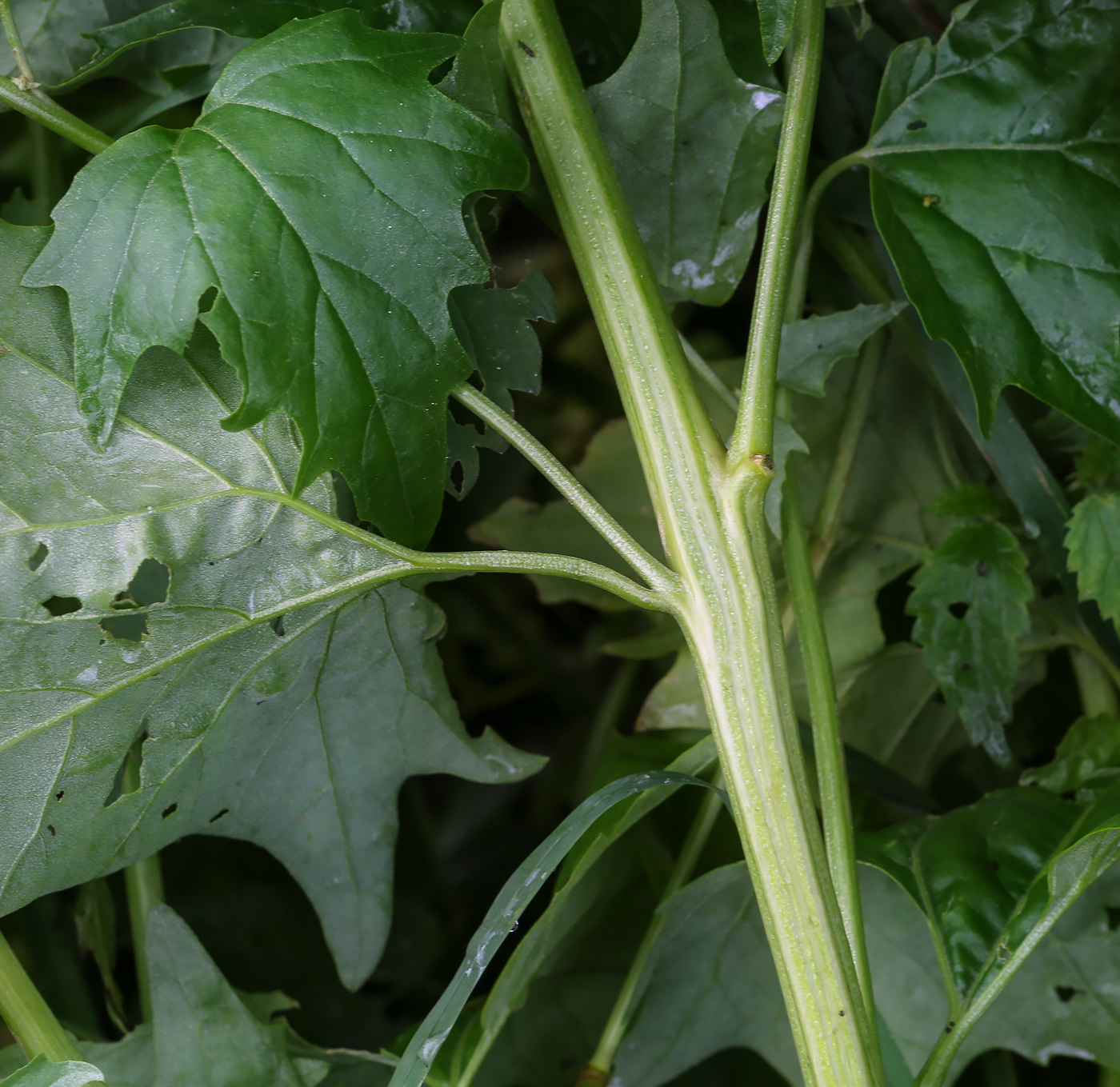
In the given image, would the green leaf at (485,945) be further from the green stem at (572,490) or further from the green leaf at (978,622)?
the green leaf at (978,622)

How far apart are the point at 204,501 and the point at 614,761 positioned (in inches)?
17.5

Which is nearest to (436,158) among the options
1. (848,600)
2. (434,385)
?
(434,385)

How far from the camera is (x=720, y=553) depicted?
1.90ft

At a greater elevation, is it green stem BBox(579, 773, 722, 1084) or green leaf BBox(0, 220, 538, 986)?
green leaf BBox(0, 220, 538, 986)

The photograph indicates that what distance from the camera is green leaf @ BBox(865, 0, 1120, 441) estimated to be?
0.65 m

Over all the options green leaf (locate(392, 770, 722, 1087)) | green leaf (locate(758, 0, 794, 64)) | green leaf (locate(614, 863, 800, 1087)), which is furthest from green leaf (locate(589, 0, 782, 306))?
green leaf (locate(614, 863, 800, 1087))

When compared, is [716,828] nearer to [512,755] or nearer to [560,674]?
[512,755]

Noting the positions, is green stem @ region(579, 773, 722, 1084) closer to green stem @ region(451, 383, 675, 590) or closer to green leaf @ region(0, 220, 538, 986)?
green stem @ region(451, 383, 675, 590)

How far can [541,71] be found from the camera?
618mm

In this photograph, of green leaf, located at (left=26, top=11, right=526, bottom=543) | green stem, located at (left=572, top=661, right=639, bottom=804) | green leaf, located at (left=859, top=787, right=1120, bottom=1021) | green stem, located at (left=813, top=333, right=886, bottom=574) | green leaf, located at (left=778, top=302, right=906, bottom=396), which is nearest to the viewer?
green leaf, located at (left=26, top=11, right=526, bottom=543)

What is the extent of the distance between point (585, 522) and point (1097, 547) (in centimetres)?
45

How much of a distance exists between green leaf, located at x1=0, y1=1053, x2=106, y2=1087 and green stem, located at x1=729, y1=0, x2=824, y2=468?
0.53 meters

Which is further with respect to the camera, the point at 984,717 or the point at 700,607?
the point at 984,717

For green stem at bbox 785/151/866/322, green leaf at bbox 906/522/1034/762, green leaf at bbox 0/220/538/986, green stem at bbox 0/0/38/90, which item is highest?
green stem at bbox 0/0/38/90
